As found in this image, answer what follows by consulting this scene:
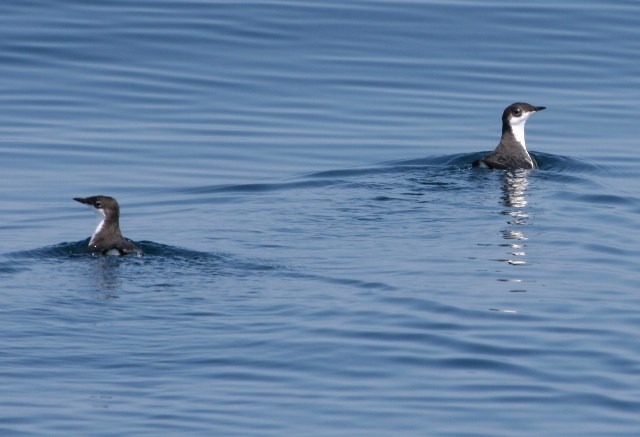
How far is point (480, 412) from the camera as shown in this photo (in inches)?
432

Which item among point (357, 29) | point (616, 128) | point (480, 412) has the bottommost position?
point (480, 412)

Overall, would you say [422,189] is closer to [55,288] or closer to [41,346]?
[55,288]

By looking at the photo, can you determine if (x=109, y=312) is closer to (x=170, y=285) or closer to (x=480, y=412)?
(x=170, y=285)

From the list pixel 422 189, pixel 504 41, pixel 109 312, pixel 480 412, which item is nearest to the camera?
pixel 480 412

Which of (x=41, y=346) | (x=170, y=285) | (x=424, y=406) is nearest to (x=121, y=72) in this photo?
(x=170, y=285)

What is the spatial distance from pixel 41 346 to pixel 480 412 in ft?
12.6

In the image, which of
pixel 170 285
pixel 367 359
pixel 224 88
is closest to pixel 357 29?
pixel 224 88

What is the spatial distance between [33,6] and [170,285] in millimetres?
19377

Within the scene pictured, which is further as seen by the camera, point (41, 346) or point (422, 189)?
point (422, 189)

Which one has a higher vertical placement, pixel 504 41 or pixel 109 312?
pixel 504 41

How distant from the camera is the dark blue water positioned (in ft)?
37.4

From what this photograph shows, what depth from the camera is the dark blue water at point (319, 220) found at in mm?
11391

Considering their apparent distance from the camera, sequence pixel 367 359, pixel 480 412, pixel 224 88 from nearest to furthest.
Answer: pixel 480 412 < pixel 367 359 < pixel 224 88

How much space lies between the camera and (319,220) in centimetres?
1756
